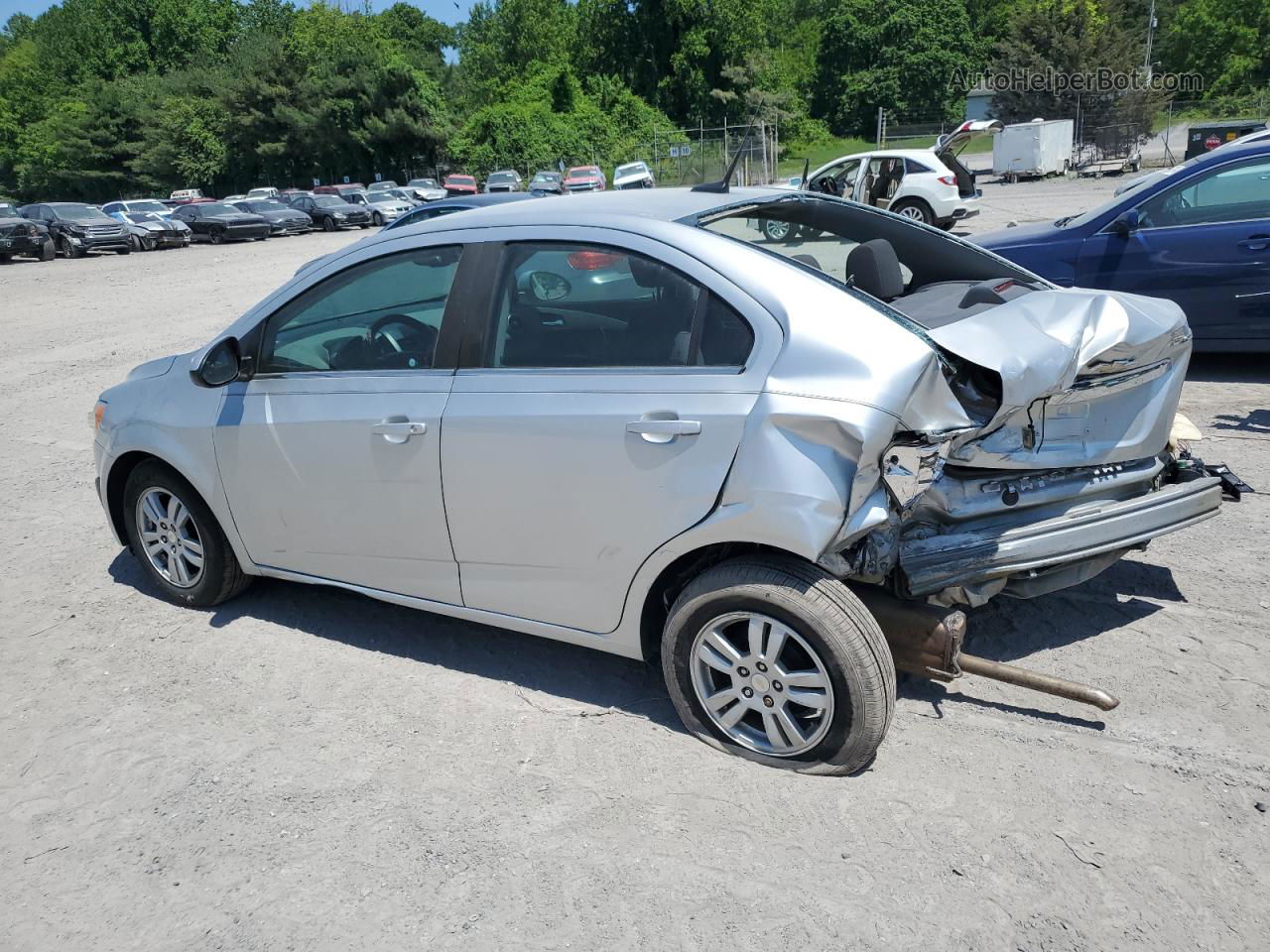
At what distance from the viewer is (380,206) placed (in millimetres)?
40875

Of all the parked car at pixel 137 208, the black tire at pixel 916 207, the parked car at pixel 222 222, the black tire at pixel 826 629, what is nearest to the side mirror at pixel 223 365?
the black tire at pixel 826 629

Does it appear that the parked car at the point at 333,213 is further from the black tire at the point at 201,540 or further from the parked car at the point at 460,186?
the black tire at the point at 201,540

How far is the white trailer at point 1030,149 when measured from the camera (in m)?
36.4

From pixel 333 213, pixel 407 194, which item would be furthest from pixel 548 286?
pixel 407 194

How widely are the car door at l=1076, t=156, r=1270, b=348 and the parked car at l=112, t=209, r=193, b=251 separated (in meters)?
32.2

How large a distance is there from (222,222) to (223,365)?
3421 cm

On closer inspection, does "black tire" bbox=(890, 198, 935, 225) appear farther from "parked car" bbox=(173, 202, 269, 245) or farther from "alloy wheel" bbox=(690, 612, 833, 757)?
"parked car" bbox=(173, 202, 269, 245)

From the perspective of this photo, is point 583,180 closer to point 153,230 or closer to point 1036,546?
point 153,230

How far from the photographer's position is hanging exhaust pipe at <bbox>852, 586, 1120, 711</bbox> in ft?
10.9

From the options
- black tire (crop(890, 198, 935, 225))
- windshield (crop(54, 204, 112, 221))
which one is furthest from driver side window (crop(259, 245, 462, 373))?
windshield (crop(54, 204, 112, 221))

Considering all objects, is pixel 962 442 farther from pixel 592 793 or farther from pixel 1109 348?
pixel 592 793

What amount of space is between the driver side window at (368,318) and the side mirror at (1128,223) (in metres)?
5.56

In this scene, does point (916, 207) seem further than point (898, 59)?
No

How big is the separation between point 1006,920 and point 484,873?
1.45 m
